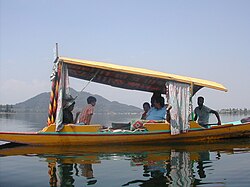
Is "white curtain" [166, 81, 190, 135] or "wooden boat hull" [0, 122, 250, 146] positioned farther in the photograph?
"white curtain" [166, 81, 190, 135]

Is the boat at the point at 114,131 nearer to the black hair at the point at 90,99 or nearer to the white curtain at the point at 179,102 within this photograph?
the white curtain at the point at 179,102

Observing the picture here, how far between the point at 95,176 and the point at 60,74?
15.3 ft

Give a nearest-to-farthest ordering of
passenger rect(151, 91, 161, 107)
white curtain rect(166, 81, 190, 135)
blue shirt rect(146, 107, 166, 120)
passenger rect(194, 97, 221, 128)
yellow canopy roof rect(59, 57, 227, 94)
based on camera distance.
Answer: yellow canopy roof rect(59, 57, 227, 94) → white curtain rect(166, 81, 190, 135) → blue shirt rect(146, 107, 166, 120) → passenger rect(194, 97, 221, 128) → passenger rect(151, 91, 161, 107)

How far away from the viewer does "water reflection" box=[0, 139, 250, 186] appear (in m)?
5.99

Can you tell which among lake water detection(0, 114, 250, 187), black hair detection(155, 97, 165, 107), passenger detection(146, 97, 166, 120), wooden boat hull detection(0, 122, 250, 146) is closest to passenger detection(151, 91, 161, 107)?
black hair detection(155, 97, 165, 107)

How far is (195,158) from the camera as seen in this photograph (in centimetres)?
821

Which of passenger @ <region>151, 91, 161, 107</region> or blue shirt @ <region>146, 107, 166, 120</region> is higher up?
passenger @ <region>151, 91, 161, 107</region>

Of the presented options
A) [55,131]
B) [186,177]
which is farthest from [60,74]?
[186,177]

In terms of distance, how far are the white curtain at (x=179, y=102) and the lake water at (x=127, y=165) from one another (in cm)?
70

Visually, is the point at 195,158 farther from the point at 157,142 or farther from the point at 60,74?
the point at 60,74

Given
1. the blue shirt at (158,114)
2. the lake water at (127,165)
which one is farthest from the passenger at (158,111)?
the lake water at (127,165)

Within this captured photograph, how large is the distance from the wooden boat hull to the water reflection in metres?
0.23

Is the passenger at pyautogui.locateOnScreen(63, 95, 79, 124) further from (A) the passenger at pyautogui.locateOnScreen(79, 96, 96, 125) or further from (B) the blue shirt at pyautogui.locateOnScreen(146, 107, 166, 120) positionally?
(B) the blue shirt at pyautogui.locateOnScreen(146, 107, 166, 120)

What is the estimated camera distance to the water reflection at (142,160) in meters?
5.99
